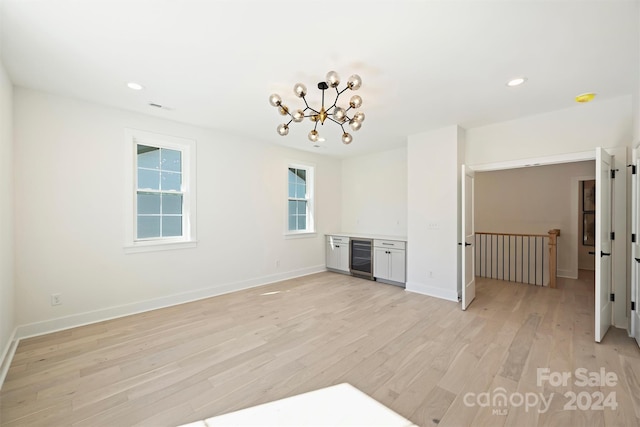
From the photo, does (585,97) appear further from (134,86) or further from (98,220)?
(98,220)

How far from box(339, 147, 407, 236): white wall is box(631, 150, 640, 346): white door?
10.3 feet

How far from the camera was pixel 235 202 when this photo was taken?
466cm

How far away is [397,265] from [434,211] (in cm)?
124

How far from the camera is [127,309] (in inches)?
139

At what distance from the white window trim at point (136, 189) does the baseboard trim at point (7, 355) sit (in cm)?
127

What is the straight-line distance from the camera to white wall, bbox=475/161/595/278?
5.58 m

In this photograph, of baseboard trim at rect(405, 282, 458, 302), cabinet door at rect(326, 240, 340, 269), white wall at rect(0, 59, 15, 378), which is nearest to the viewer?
white wall at rect(0, 59, 15, 378)

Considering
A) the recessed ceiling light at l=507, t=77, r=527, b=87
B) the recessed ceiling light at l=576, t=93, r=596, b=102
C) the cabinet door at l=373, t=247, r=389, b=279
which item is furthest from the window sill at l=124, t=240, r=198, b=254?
the recessed ceiling light at l=576, t=93, r=596, b=102

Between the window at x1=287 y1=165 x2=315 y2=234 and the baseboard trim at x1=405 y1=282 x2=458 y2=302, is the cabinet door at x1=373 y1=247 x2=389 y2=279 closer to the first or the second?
the baseboard trim at x1=405 y1=282 x2=458 y2=302

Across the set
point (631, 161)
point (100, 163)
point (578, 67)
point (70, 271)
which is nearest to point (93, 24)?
point (100, 163)

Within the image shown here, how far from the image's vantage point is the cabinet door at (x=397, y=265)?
4883 mm

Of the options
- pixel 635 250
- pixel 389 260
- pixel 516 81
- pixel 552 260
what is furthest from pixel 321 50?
pixel 552 260

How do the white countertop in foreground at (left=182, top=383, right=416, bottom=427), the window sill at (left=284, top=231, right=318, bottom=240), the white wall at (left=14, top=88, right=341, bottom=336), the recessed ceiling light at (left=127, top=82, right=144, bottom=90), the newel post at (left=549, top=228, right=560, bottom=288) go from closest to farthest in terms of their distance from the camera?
the white countertop in foreground at (left=182, top=383, right=416, bottom=427)
the recessed ceiling light at (left=127, top=82, right=144, bottom=90)
the white wall at (left=14, top=88, right=341, bottom=336)
the newel post at (left=549, top=228, right=560, bottom=288)
the window sill at (left=284, top=231, right=318, bottom=240)

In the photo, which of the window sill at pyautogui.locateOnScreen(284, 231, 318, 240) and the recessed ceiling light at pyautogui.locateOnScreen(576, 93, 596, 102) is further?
the window sill at pyautogui.locateOnScreen(284, 231, 318, 240)
